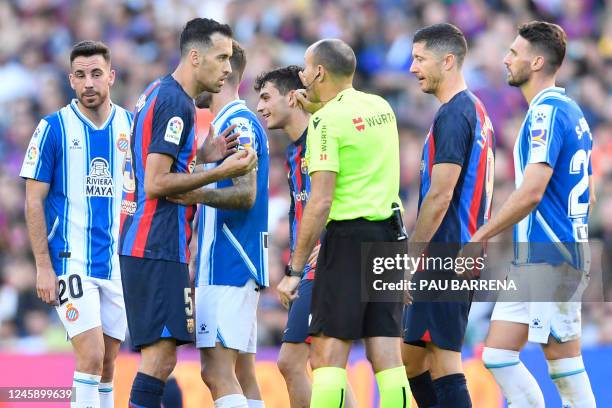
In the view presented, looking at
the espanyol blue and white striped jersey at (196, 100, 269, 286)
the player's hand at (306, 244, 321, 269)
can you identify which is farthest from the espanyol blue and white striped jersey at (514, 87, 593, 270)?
the espanyol blue and white striped jersey at (196, 100, 269, 286)

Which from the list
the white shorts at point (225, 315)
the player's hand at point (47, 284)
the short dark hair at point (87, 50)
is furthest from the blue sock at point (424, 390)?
the short dark hair at point (87, 50)

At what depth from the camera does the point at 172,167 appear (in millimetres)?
7363

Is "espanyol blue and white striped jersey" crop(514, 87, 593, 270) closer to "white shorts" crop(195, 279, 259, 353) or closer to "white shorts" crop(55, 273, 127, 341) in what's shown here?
"white shorts" crop(195, 279, 259, 353)

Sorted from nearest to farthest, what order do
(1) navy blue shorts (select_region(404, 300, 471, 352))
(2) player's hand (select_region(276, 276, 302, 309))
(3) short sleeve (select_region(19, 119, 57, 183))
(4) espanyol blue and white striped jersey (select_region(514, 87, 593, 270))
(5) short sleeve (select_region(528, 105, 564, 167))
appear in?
(2) player's hand (select_region(276, 276, 302, 309)) → (5) short sleeve (select_region(528, 105, 564, 167)) → (4) espanyol blue and white striped jersey (select_region(514, 87, 593, 270)) → (1) navy blue shorts (select_region(404, 300, 471, 352)) → (3) short sleeve (select_region(19, 119, 57, 183))

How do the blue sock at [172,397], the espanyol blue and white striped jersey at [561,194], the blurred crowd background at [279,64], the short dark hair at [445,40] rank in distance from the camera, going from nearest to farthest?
the espanyol blue and white striped jersey at [561,194] → the short dark hair at [445,40] → the blue sock at [172,397] → the blurred crowd background at [279,64]

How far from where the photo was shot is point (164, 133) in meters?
7.22

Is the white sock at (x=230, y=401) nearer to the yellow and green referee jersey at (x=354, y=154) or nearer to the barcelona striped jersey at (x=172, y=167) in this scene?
the barcelona striped jersey at (x=172, y=167)

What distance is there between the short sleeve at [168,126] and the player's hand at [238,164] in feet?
1.08

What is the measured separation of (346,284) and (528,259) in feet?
4.48

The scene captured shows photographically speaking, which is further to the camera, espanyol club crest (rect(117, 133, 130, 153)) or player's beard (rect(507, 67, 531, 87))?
espanyol club crest (rect(117, 133, 130, 153))

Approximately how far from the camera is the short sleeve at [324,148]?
274 inches

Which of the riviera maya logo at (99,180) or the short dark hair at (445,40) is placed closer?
the short dark hair at (445,40)

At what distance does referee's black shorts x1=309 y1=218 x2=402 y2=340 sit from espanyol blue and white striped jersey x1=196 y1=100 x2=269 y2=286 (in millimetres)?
785

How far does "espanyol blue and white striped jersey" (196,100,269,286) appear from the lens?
7699 mm
